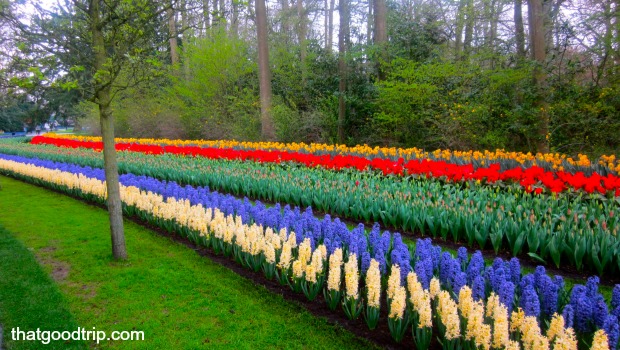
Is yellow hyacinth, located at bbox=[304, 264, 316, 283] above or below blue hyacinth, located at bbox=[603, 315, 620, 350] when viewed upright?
below

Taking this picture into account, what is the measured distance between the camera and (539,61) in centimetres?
1049

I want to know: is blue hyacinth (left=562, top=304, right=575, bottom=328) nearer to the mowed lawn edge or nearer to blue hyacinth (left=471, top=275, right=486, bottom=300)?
blue hyacinth (left=471, top=275, right=486, bottom=300)

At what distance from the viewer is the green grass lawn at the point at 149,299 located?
3.14 metres

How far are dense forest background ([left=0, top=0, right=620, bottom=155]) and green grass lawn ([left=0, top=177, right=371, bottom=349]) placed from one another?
190cm

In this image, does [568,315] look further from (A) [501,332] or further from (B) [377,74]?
(B) [377,74]

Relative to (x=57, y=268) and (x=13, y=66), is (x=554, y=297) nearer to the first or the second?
(x=57, y=268)

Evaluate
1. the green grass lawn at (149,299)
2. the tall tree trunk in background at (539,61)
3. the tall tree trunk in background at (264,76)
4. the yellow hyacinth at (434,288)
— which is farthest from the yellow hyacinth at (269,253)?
the tall tree trunk in background at (264,76)

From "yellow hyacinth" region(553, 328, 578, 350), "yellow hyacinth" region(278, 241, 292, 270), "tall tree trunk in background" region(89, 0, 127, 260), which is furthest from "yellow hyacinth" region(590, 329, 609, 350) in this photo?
"tall tree trunk in background" region(89, 0, 127, 260)

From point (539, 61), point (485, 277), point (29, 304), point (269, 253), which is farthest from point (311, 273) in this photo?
point (539, 61)

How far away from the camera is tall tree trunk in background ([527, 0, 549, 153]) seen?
10.3 metres

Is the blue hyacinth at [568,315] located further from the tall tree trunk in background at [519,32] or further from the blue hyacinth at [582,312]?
the tall tree trunk in background at [519,32]

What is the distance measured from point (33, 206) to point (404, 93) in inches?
394

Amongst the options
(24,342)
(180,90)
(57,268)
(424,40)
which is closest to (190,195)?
(57,268)

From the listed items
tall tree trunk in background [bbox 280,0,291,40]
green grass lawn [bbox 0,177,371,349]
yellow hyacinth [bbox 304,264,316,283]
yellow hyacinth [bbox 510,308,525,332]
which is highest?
tall tree trunk in background [bbox 280,0,291,40]
